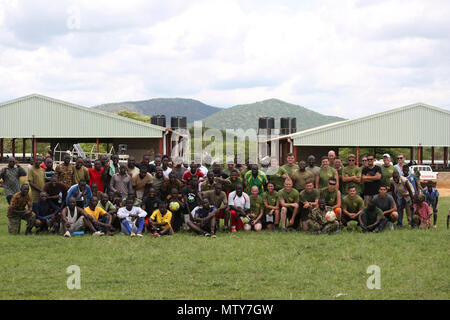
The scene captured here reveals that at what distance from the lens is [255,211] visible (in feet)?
47.3

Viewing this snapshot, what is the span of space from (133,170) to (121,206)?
1.36 meters

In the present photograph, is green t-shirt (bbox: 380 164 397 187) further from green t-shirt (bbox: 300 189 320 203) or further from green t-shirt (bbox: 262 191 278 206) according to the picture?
green t-shirt (bbox: 262 191 278 206)

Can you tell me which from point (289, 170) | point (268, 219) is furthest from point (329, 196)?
point (268, 219)

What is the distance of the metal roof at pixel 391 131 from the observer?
131 ft

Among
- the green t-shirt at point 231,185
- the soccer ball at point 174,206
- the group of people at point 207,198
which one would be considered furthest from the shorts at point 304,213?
the soccer ball at point 174,206

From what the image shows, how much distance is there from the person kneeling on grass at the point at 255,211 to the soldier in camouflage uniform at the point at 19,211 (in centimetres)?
548

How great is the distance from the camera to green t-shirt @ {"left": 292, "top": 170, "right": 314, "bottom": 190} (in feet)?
47.4

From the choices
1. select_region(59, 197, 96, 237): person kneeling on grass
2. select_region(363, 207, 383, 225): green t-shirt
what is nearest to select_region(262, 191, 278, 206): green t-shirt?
select_region(363, 207, 383, 225): green t-shirt

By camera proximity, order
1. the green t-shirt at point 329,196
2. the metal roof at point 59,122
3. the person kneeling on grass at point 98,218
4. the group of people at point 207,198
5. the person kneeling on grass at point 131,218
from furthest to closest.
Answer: the metal roof at point 59,122
the green t-shirt at point 329,196
the group of people at point 207,198
the person kneeling on grass at point 131,218
the person kneeling on grass at point 98,218

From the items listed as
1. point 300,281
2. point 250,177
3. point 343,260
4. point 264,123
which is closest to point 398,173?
point 250,177

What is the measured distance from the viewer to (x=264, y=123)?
58656 mm

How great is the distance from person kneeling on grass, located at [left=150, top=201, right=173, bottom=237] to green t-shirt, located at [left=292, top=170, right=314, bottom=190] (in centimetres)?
356

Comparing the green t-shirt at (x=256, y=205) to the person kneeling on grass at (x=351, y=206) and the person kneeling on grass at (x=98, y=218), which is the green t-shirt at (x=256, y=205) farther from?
the person kneeling on grass at (x=98, y=218)
